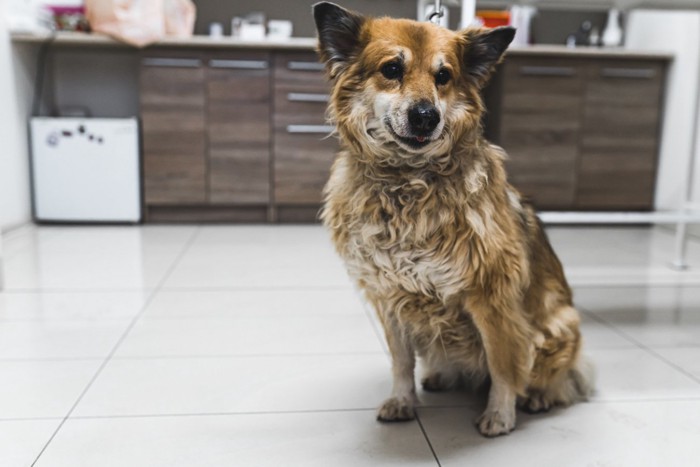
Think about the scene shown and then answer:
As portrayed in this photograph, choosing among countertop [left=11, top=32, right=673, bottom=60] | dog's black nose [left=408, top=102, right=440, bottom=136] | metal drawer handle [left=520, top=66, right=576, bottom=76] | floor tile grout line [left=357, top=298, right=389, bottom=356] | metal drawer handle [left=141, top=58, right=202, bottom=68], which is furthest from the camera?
metal drawer handle [left=520, top=66, right=576, bottom=76]

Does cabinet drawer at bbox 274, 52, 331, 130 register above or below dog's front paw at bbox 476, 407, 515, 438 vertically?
above

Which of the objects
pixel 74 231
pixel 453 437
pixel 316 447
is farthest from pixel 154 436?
pixel 74 231

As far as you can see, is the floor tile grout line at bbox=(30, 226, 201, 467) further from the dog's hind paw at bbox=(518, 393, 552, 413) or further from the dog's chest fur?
the dog's hind paw at bbox=(518, 393, 552, 413)

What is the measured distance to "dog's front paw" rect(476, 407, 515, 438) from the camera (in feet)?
4.26

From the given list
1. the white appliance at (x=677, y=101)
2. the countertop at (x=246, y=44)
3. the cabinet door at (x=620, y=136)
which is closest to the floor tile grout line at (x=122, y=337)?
the countertop at (x=246, y=44)

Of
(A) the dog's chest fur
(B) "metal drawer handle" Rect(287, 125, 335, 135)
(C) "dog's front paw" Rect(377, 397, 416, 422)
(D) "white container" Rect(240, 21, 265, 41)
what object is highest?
(D) "white container" Rect(240, 21, 265, 41)

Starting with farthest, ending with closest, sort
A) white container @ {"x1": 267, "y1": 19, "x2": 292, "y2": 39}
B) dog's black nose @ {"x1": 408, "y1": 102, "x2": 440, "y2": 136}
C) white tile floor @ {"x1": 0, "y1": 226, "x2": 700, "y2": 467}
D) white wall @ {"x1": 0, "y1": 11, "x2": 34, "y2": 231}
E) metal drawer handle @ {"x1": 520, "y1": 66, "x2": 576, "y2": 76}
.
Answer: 1. white container @ {"x1": 267, "y1": 19, "x2": 292, "y2": 39}
2. metal drawer handle @ {"x1": 520, "y1": 66, "x2": 576, "y2": 76}
3. white wall @ {"x1": 0, "y1": 11, "x2": 34, "y2": 231}
4. white tile floor @ {"x1": 0, "y1": 226, "x2": 700, "y2": 467}
5. dog's black nose @ {"x1": 408, "y1": 102, "x2": 440, "y2": 136}

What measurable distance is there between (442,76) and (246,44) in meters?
2.78

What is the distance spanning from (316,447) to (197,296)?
1177 mm

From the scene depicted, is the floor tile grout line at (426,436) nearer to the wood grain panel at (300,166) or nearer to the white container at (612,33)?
the wood grain panel at (300,166)

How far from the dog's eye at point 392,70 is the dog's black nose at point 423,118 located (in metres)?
0.09

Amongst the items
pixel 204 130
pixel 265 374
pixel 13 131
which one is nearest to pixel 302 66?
pixel 204 130

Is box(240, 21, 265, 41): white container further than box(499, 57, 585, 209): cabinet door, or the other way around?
box(240, 21, 265, 41): white container

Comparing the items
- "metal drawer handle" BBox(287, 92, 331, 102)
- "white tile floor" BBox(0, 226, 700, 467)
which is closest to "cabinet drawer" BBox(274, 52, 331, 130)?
"metal drawer handle" BBox(287, 92, 331, 102)
